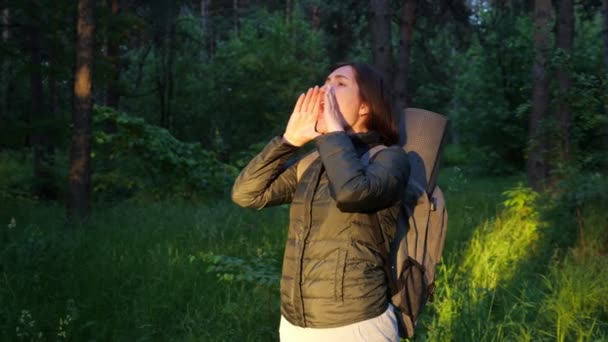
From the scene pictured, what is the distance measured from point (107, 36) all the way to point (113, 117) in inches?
62.5

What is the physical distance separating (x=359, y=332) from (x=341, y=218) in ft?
1.28

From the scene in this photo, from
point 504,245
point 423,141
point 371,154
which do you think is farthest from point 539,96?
point 371,154

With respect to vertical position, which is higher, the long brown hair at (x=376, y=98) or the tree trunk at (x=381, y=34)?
the tree trunk at (x=381, y=34)

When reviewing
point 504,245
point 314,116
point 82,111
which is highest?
point 82,111

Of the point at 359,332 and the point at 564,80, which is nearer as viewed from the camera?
the point at 359,332

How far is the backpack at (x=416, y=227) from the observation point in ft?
8.34

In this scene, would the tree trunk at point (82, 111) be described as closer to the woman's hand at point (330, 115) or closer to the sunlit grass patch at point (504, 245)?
the sunlit grass patch at point (504, 245)

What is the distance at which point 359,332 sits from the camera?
2.41 m

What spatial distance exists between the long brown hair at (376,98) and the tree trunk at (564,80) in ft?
22.0

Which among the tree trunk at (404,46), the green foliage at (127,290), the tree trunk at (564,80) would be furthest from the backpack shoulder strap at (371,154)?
the tree trunk at (404,46)

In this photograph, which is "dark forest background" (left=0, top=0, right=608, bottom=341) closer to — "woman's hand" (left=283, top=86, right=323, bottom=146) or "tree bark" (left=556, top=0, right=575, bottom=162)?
"tree bark" (left=556, top=0, right=575, bottom=162)

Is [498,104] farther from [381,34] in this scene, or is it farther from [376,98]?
[376,98]

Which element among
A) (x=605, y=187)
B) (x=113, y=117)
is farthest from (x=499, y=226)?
(x=113, y=117)

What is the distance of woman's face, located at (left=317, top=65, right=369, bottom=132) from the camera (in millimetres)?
2580
